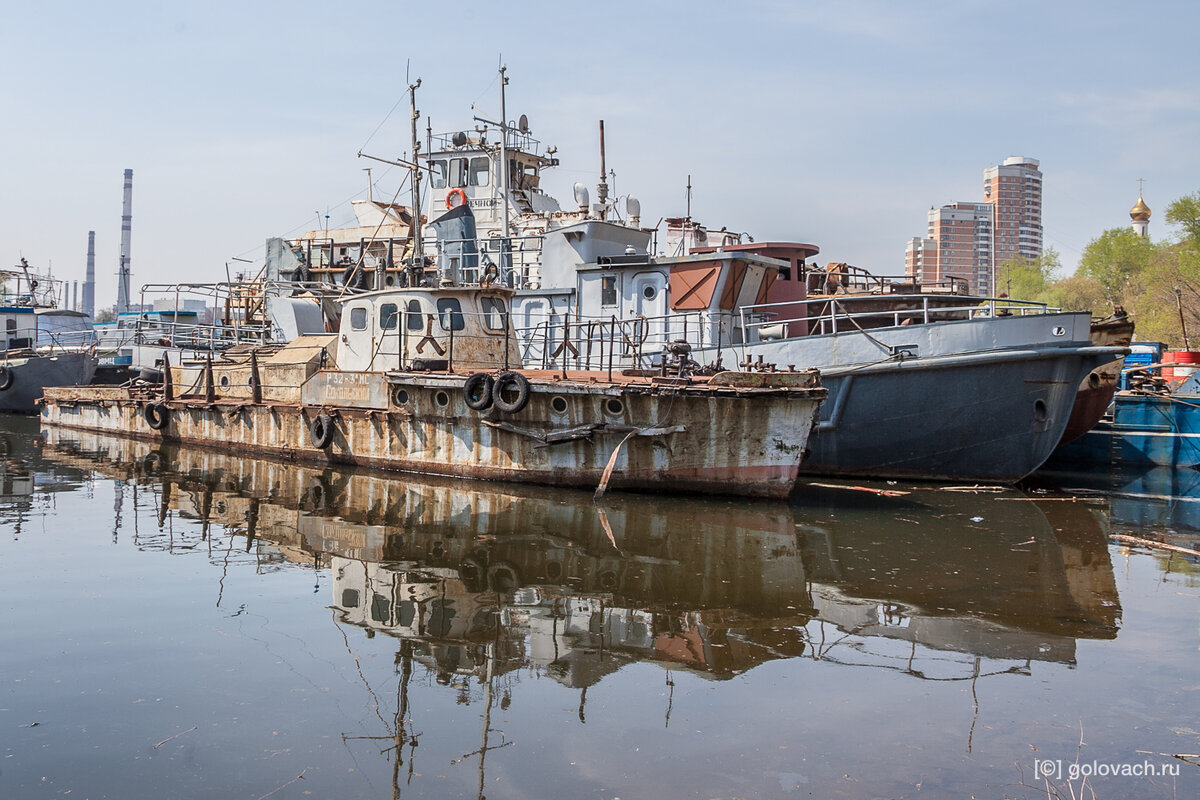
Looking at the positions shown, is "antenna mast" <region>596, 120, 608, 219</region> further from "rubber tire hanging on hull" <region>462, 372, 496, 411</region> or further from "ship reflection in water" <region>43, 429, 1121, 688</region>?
"ship reflection in water" <region>43, 429, 1121, 688</region>

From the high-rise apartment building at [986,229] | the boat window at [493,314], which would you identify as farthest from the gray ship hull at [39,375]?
the high-rise apartment building at [986,229]

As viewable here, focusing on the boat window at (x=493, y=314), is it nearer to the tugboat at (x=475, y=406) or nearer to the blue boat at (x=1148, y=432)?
the tugboat at (x=475, y=406)

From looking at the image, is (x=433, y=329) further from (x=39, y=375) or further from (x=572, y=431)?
(x=39, y=375)

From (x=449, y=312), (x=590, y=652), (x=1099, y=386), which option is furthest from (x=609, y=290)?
(x=590, y=652)

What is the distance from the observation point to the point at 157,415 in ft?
67.7

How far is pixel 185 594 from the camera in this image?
8.51 m

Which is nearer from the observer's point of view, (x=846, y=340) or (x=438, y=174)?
(x=846, y=340)

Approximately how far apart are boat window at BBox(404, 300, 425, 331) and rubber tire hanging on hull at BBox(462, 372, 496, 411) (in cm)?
240

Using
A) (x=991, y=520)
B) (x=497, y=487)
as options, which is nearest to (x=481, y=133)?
(x=497, y=487)

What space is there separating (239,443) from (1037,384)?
49.6ft

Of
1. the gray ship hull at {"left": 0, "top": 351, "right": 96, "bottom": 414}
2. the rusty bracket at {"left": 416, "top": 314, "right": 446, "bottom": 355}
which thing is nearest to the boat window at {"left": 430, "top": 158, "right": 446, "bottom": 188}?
the rusty bracket at {"left": 416, "top": 314, "right": 446, "bottom": 355}

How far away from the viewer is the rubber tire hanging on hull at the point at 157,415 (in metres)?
20.5

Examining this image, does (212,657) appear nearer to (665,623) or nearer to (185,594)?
(185,594)

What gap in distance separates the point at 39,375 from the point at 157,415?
38.5ft
